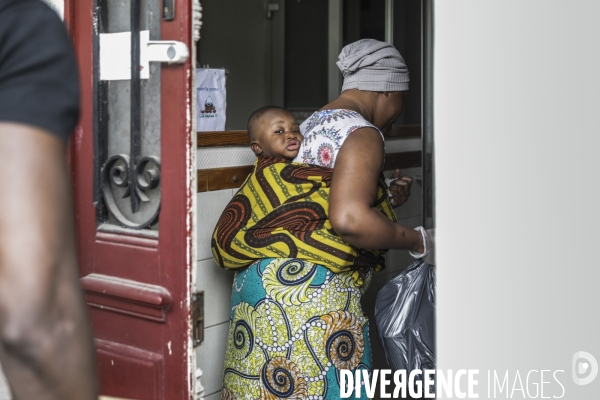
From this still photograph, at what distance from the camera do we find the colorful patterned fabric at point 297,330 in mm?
2439

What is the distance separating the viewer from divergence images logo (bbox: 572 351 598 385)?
1762 mm

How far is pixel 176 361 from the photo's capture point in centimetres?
206

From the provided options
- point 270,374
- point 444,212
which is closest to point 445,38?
point 444,212

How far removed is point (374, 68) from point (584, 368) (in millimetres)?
1380

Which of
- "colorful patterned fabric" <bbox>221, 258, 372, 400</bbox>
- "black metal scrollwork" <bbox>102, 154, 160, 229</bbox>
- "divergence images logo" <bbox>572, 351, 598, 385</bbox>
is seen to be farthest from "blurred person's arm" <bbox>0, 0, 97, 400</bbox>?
"colorful patterned fabric" <bbox>221, 258, 372, 400</bbox>

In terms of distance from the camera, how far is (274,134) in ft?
8.97

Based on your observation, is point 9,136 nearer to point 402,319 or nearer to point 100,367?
point 100,367

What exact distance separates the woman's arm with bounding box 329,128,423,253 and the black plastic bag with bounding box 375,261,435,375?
224 millimetres

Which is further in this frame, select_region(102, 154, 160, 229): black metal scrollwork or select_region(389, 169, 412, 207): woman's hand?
select_region(389, 169, 412, 207): woman's hand

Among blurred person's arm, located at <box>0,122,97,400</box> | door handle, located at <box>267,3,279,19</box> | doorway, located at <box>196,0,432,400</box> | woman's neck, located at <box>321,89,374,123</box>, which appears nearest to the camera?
blurred person's arm, located at <box>0,122,97,400</box>

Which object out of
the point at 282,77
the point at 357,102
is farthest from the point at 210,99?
the point at 282,77

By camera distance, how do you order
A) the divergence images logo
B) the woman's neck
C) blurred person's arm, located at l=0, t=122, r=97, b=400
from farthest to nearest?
the woman's neck < the divergence images logo < blurred person's arm, located at l=0, t=122, r=97, b=400

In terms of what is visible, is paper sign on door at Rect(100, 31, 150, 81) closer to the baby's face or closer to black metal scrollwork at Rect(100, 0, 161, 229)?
black metal scrollwork at Rect(100, 0, 161, 229)

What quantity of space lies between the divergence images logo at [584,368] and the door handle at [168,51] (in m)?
1.24
